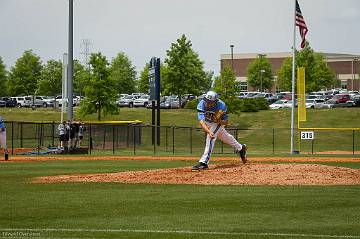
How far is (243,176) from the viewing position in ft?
56.7

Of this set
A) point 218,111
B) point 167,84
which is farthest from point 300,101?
point 167,84

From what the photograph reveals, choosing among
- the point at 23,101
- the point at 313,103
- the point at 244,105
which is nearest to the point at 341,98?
the point at 313,103

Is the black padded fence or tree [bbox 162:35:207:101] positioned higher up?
tree [bbox 162:35:207:101]

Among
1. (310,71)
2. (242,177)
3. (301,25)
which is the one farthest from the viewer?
(310,71)

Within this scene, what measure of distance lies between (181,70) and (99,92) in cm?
1309

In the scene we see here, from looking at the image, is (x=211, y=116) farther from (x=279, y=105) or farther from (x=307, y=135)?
(x=279, y=105)

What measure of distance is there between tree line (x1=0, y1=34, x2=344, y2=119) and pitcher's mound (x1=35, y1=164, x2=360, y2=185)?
147 feet

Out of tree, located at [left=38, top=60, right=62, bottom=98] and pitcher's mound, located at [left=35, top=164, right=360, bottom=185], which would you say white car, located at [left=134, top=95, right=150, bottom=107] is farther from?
pitcher's mound, located at [left=35, top=164, right=360, bottom=185]

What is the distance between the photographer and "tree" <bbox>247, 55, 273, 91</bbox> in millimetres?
105188

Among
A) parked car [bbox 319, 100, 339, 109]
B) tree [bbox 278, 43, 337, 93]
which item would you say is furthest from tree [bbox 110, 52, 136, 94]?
parked car [bbox 319, 100, 339, 109]

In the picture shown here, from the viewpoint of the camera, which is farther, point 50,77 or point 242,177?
point 50,77

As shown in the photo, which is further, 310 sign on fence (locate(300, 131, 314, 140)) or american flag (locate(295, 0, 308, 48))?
american flag (locate(295, 0, 308, 48))

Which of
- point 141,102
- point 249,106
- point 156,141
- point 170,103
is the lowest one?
point 156,141

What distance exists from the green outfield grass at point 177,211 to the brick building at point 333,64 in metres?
104
